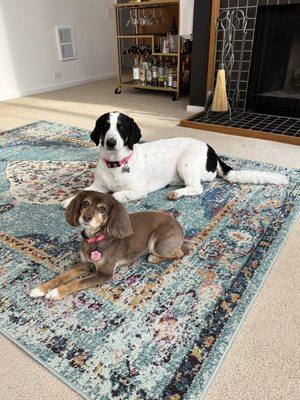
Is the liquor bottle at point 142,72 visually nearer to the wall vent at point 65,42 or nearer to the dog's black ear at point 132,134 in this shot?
the wall vent at point 65,42

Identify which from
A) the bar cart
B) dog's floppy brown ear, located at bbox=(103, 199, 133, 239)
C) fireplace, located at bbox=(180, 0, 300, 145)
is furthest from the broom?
dog's floppy brown ear, located at bbox=(103, 199, 133, 239)

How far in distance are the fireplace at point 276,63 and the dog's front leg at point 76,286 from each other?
9.90 feet

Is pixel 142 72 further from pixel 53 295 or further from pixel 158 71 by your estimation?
pixel 53 295

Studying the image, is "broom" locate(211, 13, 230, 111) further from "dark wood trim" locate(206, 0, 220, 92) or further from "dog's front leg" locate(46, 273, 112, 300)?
"dog's front leg" locate(46, 273, 112, 300)

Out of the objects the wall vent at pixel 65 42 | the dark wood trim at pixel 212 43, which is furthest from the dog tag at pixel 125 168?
the wall vent at pixel 65 42

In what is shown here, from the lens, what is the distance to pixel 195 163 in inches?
80.7

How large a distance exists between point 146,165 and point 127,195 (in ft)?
0.77

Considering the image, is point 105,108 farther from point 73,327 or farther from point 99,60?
point 73,327

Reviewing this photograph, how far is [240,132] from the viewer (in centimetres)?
313

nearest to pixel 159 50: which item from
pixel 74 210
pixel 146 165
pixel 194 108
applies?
pixel 194 108

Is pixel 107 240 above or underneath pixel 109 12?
underneath

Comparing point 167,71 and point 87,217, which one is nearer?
point 87,217

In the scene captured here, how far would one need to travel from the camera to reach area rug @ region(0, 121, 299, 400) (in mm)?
1005

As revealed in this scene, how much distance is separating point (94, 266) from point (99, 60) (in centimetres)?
578
